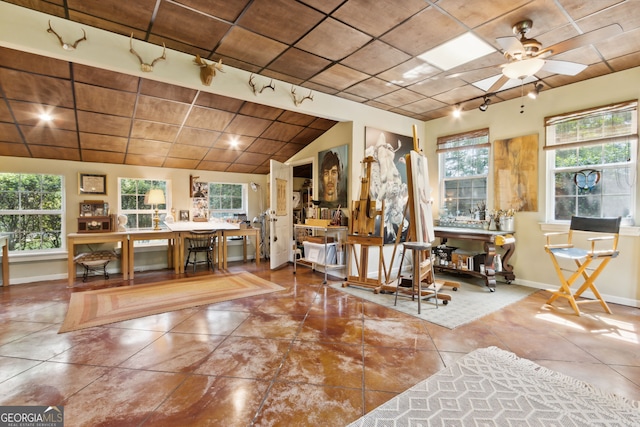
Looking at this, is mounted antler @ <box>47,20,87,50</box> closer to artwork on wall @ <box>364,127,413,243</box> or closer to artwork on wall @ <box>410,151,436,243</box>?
artwork on wall @ <box>410,151,436,243</box>

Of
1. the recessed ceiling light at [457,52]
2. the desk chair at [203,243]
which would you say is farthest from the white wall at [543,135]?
the desk chair at [203,243]

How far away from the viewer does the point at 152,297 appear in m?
3.86

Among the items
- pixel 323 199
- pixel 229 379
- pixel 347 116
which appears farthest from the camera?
pixel 323 199

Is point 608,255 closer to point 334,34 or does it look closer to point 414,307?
point 414,307

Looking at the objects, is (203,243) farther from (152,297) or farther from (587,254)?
(587,254)

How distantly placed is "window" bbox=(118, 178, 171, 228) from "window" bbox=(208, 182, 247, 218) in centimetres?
89

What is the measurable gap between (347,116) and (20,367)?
450 cm

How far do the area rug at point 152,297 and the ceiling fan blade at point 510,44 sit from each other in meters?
3.71

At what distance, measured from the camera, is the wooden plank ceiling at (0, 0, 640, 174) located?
253 cm

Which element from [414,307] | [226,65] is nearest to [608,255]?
[414,307]

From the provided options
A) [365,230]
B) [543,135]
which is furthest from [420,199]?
[543,135]

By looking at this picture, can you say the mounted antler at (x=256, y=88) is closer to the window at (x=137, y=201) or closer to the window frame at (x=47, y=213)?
the window at (x=137, y=201)

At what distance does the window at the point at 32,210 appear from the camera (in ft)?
15.3

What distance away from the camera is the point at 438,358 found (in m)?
2.31
